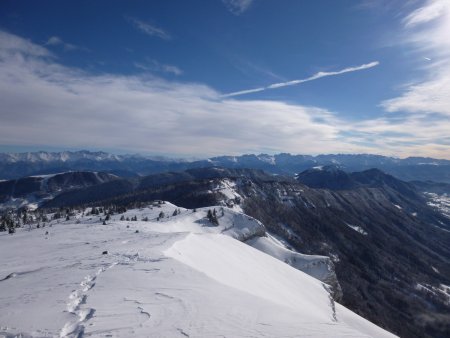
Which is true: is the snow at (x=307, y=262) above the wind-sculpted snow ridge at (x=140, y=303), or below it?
below

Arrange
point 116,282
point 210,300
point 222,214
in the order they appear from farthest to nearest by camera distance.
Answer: point 222,214 < point 116,282 < point 210,300

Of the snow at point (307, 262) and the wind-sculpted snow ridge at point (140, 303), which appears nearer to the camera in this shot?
the wind-sculpted snow ridge at point (140, 303)

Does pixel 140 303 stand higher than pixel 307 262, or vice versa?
pixel 140 303

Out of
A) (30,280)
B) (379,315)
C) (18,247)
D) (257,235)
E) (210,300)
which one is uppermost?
(210,300)

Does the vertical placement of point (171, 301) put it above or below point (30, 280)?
above

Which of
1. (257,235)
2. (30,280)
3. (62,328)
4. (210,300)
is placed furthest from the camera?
(257,235)

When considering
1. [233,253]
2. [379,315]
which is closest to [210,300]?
[233,253]

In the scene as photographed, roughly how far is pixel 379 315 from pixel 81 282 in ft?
630

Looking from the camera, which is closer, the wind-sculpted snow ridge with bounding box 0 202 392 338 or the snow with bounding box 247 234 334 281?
the wind-sculpted snow ridge with bounding box 0 202 392 338

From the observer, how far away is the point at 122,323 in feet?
65.7

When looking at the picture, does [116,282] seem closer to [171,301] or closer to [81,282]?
[81,282]

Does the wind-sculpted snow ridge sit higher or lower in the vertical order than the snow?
higher

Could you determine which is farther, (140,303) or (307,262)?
(307,262)

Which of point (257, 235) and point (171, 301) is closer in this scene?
point (171, 301)
